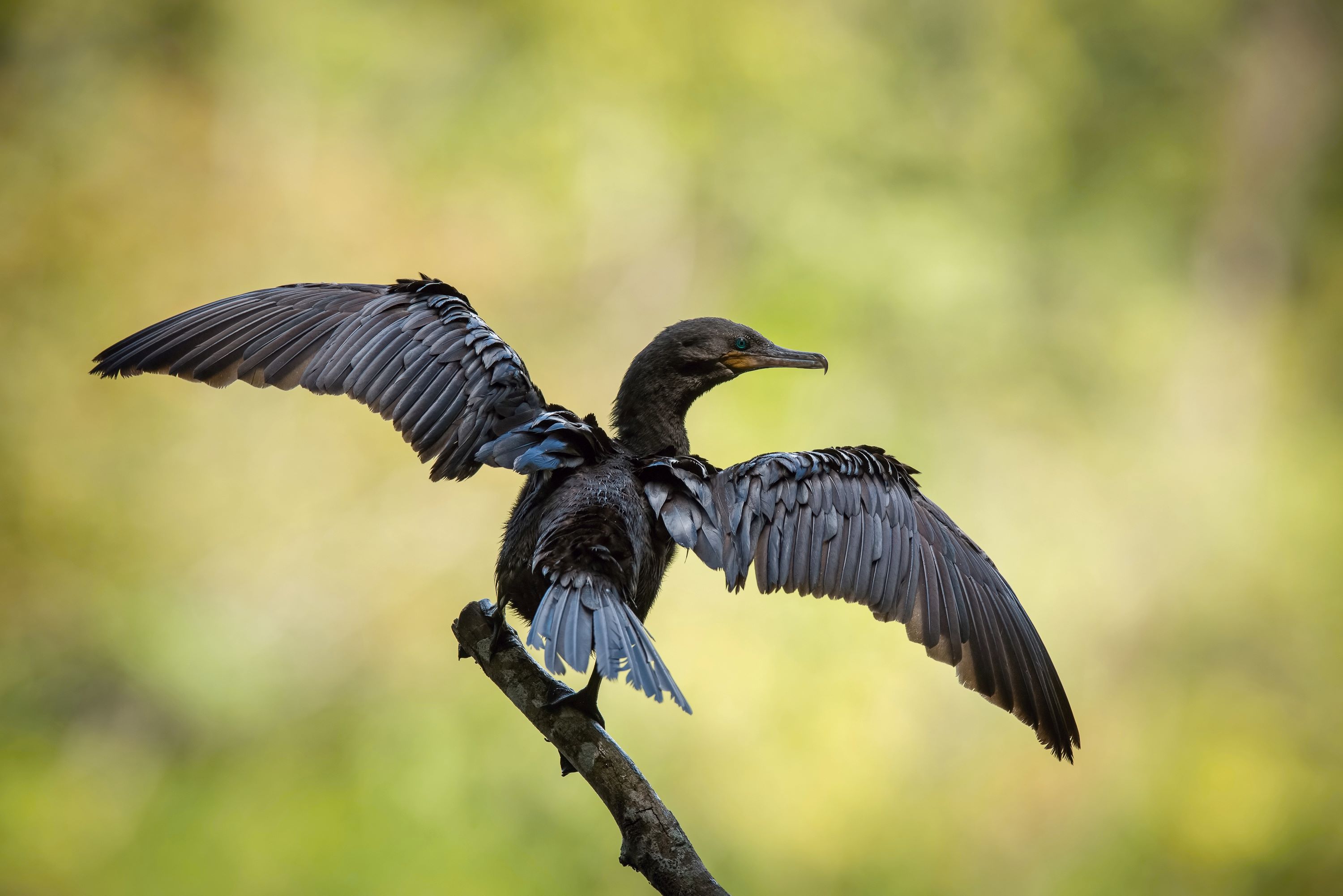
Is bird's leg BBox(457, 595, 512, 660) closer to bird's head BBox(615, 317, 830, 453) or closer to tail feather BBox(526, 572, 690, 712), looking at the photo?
tail feather BBox(526, 572, 690, 712)

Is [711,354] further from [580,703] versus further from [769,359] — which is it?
[580,703]

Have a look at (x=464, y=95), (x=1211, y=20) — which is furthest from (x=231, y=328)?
(x=1211, y=20)

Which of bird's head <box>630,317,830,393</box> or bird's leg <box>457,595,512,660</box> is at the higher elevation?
bird's head <box>630,317,830,393</box>

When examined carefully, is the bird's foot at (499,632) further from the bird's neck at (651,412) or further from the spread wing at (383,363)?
the bird's neck at (651,412)

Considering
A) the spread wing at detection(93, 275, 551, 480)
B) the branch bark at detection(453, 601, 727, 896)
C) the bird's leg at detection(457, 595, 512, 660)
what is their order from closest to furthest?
the branch bark at detection(453, 601, 727, 896)
the bird's leg at detection(457, 595, 512, 660)
the spread wing at detection(93, 275, 551, 480)

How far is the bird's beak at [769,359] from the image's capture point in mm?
3078

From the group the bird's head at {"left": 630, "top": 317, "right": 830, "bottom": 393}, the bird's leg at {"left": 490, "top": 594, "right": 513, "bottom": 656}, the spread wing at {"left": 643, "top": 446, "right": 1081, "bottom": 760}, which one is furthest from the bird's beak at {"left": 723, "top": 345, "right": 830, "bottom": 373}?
the bird's leg at {"left": 490, "top": 594, "right": 513, "bottom": 656}

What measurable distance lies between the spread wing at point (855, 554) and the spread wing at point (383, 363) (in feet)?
1.57

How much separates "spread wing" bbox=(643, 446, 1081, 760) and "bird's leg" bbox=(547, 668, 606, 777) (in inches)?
14.5

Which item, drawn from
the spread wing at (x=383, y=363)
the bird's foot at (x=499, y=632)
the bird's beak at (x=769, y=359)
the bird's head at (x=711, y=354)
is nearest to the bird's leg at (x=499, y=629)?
the bird's foot at (x=499, y=632)

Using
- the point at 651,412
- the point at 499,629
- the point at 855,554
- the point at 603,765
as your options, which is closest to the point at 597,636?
the point at 603,765

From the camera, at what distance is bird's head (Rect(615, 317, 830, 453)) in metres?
3.01

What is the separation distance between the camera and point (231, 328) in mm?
2904

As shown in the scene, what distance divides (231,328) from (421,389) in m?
0.55
